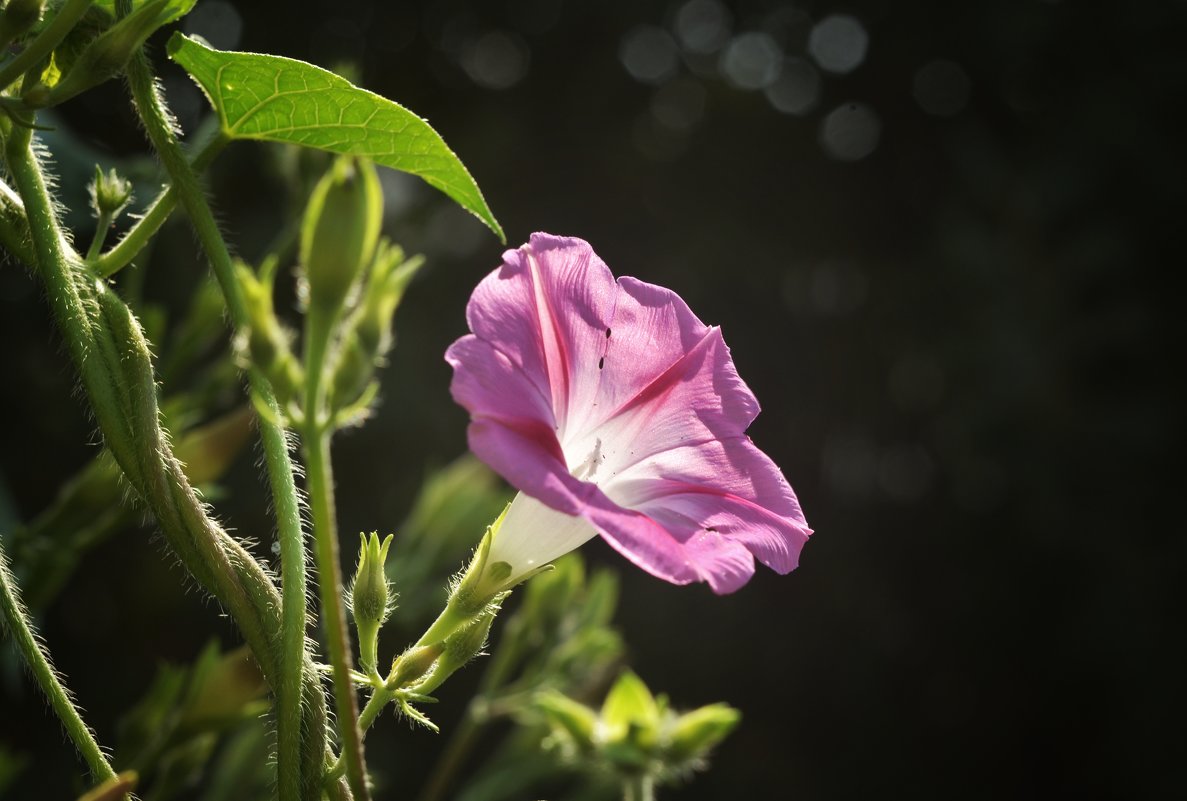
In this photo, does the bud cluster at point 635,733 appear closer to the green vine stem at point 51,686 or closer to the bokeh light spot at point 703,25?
the green vine stem at point 51,686

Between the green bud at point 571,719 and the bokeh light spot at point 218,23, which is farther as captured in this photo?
the bokeh light spot at point 218,23

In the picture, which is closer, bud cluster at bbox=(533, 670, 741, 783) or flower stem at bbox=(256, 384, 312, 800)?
flower stem at bbox=(256, 384, 312, 800)

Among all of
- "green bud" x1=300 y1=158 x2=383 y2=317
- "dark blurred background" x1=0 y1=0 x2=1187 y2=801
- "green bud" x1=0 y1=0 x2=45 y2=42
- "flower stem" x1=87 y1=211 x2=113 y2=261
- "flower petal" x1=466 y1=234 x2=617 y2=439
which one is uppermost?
"green bud" x1=0 y1=0 x2=45 y2=42

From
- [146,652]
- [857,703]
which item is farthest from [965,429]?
[146,652]

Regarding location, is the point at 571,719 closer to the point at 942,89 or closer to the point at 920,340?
the point at 920,340

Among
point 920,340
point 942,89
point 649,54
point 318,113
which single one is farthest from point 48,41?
point 942,89

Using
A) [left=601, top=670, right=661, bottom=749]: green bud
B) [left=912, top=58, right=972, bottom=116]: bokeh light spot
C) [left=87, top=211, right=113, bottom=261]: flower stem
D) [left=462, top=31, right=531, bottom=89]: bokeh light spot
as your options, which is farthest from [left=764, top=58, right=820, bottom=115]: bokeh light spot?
[left=87, top=211, right=113, bottom=261]: flower stem

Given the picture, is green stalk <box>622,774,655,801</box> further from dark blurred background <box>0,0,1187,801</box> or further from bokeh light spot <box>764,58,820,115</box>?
bokeh light spot <box>764,58,820,115</box>

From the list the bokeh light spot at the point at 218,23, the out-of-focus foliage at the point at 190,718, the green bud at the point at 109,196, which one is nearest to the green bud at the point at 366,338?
the green bud at the point at 109,196
